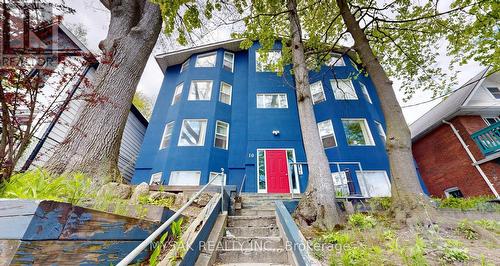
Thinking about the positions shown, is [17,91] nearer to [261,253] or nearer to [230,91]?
[261,253]

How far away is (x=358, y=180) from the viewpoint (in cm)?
929

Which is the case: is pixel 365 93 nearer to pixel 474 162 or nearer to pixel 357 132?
pixel 357 132

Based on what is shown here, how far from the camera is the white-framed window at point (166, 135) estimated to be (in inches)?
415

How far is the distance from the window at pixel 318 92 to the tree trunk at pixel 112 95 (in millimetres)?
9328

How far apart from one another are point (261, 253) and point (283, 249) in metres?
0.34

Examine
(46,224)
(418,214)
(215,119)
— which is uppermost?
(215,119)

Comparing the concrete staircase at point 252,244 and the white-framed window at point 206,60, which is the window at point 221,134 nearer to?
the white-framed window at point 206,60

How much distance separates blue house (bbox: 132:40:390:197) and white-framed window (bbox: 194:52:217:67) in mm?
66

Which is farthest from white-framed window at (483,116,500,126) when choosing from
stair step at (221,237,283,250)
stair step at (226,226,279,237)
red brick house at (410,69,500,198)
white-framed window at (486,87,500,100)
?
stair step at (221,237,283,250)

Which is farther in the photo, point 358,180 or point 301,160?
point 301,160

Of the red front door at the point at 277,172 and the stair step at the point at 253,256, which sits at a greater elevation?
the red front door at the point at 277,172

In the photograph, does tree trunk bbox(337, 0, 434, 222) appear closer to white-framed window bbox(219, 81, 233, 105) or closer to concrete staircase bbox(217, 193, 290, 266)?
concrete staircase bbox(217, 193, 290, 266)

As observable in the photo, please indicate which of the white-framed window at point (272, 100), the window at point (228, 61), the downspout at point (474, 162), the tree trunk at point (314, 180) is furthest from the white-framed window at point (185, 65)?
the downspout at point (474, 162)

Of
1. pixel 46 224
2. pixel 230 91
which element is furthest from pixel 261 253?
pixel 230 91
